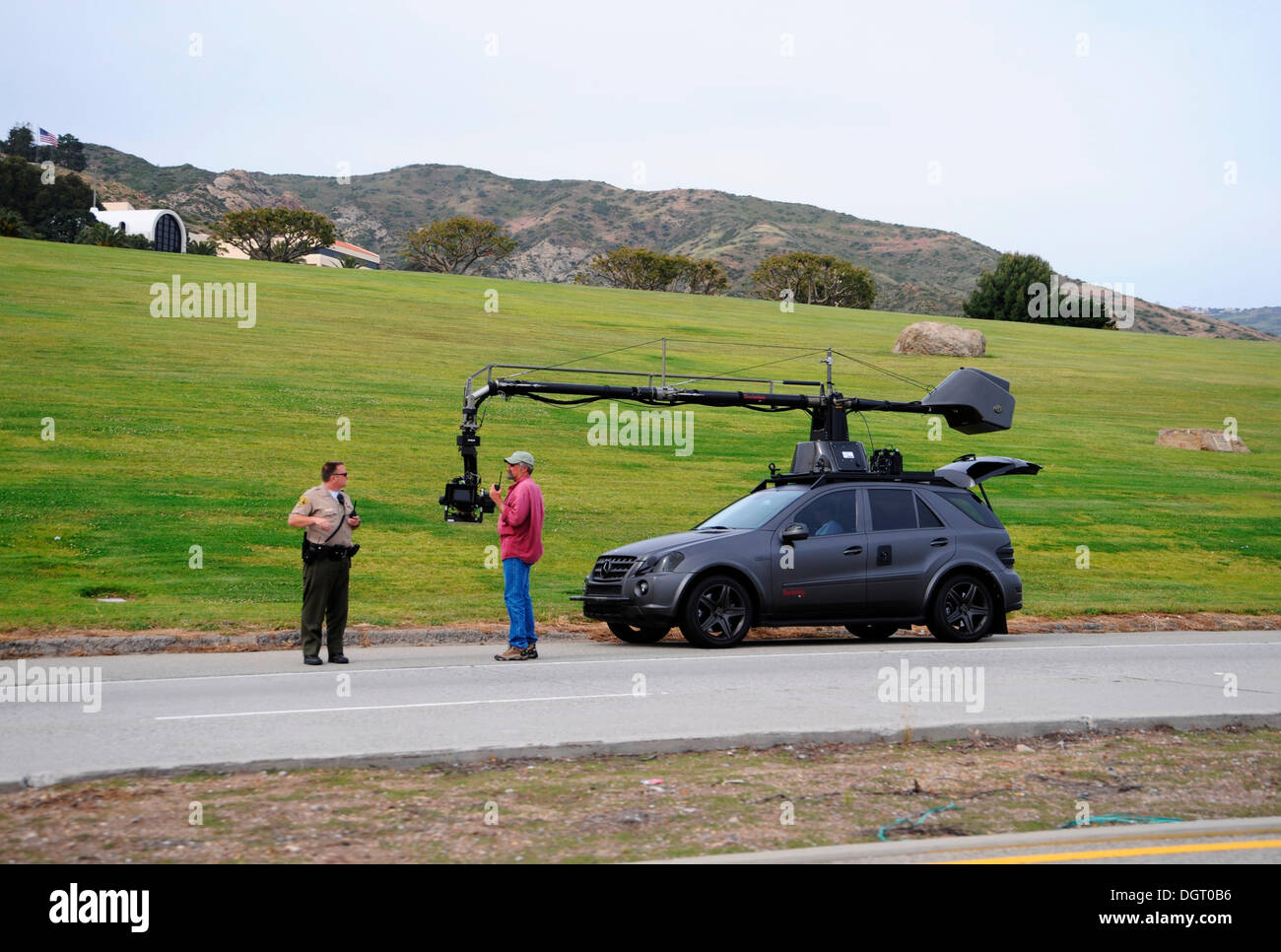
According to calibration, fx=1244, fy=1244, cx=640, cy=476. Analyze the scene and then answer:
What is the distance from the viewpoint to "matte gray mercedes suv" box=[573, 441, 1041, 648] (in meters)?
13.5

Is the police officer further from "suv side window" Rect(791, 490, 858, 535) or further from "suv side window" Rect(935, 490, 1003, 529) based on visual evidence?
"suv side window" Rect(935, 490, 1003, 529)

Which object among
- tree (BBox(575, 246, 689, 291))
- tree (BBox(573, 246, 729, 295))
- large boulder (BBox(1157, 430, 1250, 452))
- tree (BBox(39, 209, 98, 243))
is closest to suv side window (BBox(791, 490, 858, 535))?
large boulder (BBox(1157, 430, 1250, 452))

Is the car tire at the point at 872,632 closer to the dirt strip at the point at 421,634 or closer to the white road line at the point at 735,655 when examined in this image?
the dirt strip at the point at 421,634

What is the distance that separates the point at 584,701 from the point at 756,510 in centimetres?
515

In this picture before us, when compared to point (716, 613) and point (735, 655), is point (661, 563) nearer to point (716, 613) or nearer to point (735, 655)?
point (716, 613)

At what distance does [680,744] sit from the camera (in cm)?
825

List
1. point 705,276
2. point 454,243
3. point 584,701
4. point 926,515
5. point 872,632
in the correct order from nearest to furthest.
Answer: point 584,701 → point 926,515 → point 872,632 → point 454,243 → point 705,276

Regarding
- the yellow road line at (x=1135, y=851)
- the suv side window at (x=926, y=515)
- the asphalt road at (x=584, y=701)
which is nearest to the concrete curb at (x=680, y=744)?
the asphalt road at (x=584, y=701)

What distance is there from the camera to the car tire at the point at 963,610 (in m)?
14.6

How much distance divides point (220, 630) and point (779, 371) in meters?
28.6

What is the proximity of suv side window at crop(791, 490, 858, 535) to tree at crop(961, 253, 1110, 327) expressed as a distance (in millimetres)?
77901

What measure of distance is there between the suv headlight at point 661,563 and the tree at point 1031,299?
79818mm

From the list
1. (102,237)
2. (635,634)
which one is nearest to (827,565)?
(635,634)
